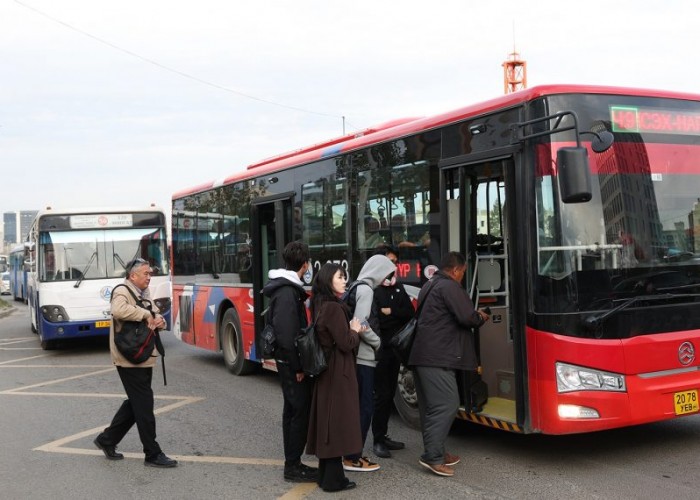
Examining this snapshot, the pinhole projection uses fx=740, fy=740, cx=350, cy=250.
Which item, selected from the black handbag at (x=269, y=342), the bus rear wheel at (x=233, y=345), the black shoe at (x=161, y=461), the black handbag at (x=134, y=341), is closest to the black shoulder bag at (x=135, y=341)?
the black handbag at (x=134, y=341)

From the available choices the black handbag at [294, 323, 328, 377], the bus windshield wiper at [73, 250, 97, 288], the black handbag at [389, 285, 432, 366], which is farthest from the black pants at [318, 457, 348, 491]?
the bus windshield wiper at [73, 250, 97, 288]

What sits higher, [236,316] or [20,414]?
[236,316]

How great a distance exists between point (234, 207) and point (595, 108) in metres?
6.50

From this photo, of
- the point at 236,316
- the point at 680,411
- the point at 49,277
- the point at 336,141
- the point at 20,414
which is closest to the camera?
the point at 680,411

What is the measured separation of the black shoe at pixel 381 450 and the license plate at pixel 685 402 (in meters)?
2.28

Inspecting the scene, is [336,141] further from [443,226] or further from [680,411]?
[680,411]

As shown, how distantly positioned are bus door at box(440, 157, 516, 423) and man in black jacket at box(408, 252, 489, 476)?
552mm

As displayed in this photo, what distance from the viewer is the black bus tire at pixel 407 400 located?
7.02 metres

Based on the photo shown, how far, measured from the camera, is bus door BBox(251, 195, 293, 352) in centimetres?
969

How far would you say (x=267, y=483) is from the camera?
5605mm

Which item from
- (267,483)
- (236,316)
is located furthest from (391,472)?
(236,316)

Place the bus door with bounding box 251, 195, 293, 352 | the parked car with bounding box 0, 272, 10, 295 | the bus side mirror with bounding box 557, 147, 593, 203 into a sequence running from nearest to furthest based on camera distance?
the bus side mirror with bounding box 557, 147, 593, 203 < the bus door with bounding box 251, 195, 293, 352 < the parked car with bounding box 0, 272, 10, 295

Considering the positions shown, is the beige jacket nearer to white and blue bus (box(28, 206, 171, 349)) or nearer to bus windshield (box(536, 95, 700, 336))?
bus windshield (box(536, 95, 700, 336))

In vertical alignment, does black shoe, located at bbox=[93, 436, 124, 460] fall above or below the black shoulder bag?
below
